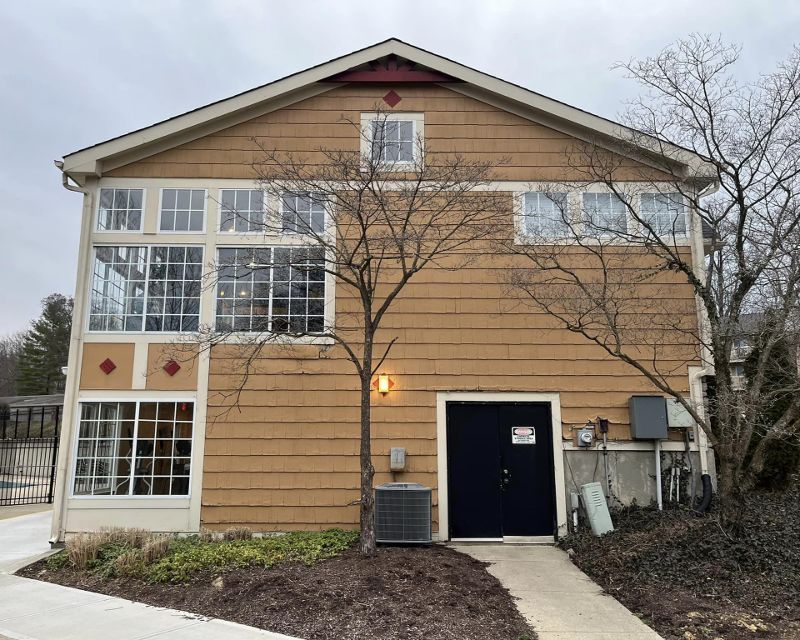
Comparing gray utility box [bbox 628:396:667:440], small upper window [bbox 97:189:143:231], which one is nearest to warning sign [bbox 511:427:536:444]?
gray utility box [bbox 628:396:667:440]

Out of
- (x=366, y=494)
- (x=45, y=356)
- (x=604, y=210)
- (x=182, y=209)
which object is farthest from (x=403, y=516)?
(x=45, y=356)

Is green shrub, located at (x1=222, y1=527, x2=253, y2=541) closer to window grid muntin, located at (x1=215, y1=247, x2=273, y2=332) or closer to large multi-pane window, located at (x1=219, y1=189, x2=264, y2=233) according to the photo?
window grid muntin, located at (x1=215, y1=247, x2=273, y2=332)

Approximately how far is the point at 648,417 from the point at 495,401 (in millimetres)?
2304

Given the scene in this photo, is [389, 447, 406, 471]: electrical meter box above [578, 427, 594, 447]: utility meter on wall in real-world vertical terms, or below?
below

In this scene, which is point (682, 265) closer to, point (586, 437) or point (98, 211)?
point (586, 437)

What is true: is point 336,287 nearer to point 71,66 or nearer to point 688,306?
point 688,306

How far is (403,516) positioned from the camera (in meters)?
7.61

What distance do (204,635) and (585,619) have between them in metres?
3.42

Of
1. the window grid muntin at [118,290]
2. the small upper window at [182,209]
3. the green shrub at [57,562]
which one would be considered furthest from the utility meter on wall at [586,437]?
the green shrub at [57,562]

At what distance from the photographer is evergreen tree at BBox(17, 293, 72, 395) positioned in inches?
1451

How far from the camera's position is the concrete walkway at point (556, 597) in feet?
16.4

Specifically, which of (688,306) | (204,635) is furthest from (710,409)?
(204,635)

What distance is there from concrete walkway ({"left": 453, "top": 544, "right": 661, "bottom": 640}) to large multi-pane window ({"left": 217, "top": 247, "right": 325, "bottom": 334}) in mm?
4286

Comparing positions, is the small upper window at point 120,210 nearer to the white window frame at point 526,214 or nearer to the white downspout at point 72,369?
the white downspout at point 72,369
